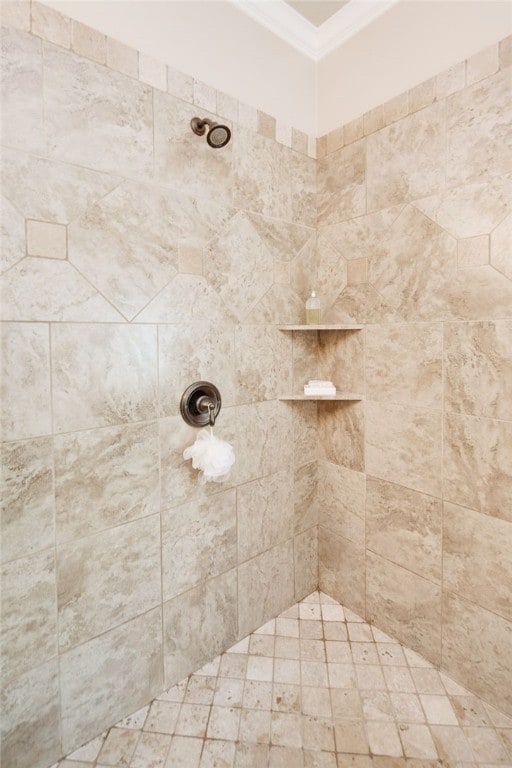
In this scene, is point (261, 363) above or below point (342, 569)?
above

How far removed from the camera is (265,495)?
1.59 m

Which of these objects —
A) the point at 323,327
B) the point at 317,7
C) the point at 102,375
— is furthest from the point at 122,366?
the point at 317,7

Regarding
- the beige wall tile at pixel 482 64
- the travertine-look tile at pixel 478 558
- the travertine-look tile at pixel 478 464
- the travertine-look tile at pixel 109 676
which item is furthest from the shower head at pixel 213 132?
the travertine-look tile at pixel 109 676

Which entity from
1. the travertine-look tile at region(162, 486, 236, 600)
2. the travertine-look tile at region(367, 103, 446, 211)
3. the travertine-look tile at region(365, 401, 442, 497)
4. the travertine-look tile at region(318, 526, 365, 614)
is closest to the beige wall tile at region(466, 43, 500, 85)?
the travertine-look tile at region(367, 103, 446, 211)

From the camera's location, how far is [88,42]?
1.07m

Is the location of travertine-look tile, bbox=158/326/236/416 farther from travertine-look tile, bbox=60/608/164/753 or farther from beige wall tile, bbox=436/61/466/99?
beige wall tile, bbox=436/61/466/99

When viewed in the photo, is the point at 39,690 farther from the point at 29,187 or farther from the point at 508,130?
the point at 508,130

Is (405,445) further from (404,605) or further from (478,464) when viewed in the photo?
(404,605)

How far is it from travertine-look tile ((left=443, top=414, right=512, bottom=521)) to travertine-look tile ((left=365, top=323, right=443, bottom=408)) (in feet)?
0.40

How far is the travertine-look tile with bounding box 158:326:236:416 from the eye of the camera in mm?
1265

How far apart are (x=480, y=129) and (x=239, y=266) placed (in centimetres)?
87

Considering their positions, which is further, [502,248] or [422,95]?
[422,95]

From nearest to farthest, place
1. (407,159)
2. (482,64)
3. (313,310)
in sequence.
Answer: (482,64), (407,159), (313,310)

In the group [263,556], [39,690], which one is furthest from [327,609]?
[39,690]
